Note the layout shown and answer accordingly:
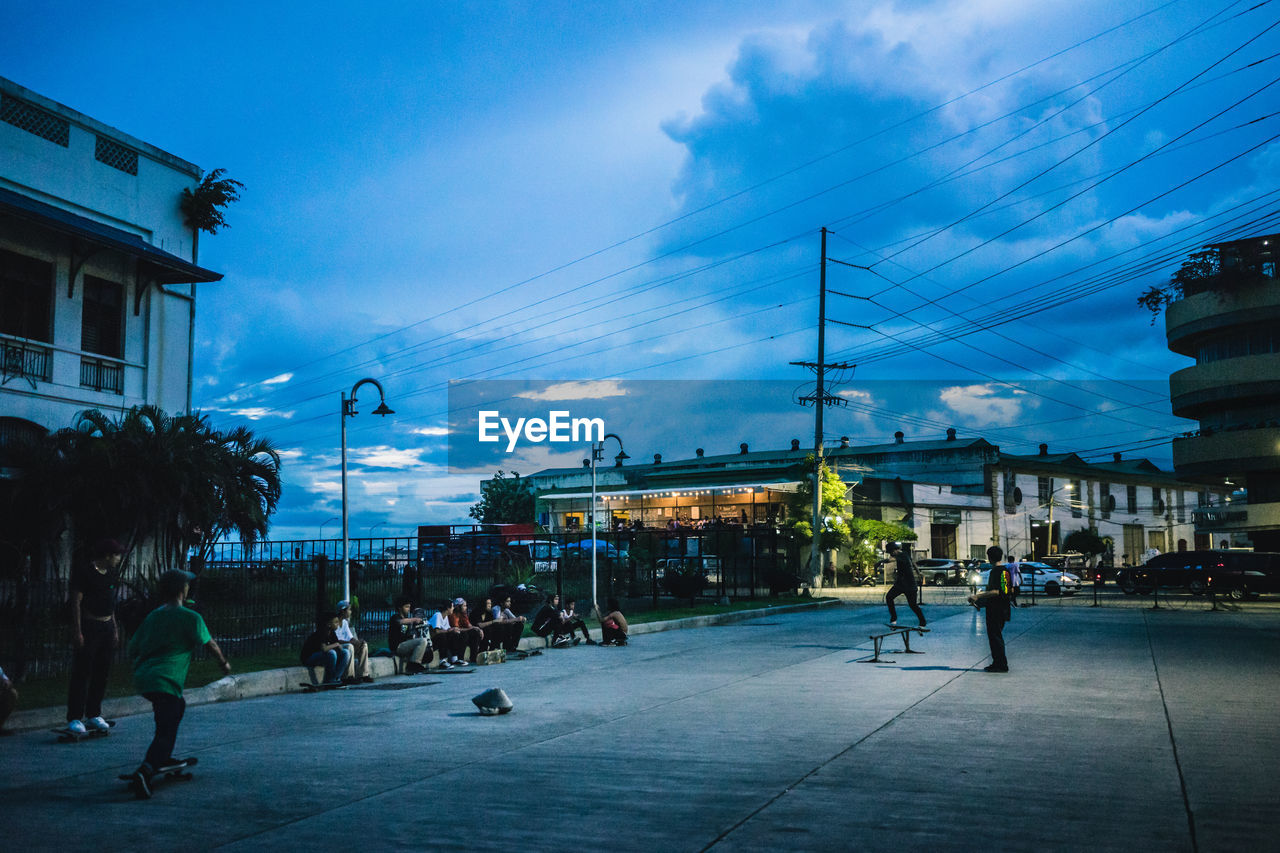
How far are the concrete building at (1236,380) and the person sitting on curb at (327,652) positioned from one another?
48.1 meters

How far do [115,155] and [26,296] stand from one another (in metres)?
4.15

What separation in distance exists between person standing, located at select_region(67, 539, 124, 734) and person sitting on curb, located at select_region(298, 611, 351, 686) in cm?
452

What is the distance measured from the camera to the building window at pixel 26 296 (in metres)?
19.7

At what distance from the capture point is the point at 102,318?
21859 millimetres

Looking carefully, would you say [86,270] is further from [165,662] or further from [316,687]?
[165,662]

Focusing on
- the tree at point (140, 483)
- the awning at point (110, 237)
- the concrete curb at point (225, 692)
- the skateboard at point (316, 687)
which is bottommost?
the skateboard at point (316, 687)

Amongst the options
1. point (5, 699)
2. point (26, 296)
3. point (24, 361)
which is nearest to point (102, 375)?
point (24, 361)

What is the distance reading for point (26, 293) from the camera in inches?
791

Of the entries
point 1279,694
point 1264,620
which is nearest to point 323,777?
point 1279,694

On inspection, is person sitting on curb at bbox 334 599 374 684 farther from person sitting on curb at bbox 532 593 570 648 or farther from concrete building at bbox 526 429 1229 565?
concrete building at bbox 526 429 1229 565

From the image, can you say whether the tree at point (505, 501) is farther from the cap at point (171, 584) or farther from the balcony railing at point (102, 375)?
the cap at point (171, 584)

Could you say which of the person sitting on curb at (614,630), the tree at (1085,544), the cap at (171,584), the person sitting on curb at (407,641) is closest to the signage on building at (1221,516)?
the tree at (1085,544)

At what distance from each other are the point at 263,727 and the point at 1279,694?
38.9 feet

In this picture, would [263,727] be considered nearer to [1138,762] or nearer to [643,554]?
[1138,762]
